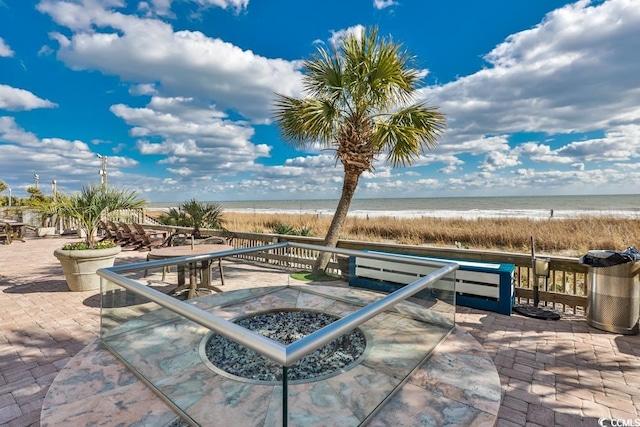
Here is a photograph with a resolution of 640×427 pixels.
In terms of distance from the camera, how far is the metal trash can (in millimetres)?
3334

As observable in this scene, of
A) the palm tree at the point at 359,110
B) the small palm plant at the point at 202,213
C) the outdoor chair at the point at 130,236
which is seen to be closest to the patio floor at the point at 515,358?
the palm tree at the point at 359,110

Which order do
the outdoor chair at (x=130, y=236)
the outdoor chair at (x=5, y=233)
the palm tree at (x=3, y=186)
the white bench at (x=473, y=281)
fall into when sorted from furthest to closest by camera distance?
the palm tree at (x=3, y=186) → the outdoor chair at (x=5, y=233) → the outdoor chair at (x=130, y=236) → the white bench at (x=473, y=281)

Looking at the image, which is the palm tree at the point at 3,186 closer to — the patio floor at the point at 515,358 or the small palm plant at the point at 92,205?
the patio floor at the point at 515,358

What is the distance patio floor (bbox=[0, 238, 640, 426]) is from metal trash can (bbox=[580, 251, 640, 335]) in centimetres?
13

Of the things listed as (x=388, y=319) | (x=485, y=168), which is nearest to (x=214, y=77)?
(x=388, y=319)

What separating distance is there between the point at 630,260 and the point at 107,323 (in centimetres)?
544

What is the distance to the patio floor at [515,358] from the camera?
2049 millimetres

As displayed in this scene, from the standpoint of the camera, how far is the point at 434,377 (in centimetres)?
224

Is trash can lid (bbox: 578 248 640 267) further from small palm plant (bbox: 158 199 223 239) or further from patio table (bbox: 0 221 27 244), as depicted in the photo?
patio table (bbox: 0 221 27 244)

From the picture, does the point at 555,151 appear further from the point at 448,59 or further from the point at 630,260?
the point at 630,260

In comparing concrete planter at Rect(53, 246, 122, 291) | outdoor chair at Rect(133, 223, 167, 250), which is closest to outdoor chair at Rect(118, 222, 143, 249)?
outdoor chair at Rect(133, 223, 167, 250)

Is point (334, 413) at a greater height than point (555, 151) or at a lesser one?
lesser

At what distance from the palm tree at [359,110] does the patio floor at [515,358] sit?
313 centimetres

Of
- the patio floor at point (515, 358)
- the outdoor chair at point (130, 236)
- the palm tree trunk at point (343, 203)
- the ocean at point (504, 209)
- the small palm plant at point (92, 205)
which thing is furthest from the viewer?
the ocean at point (504, 209)
